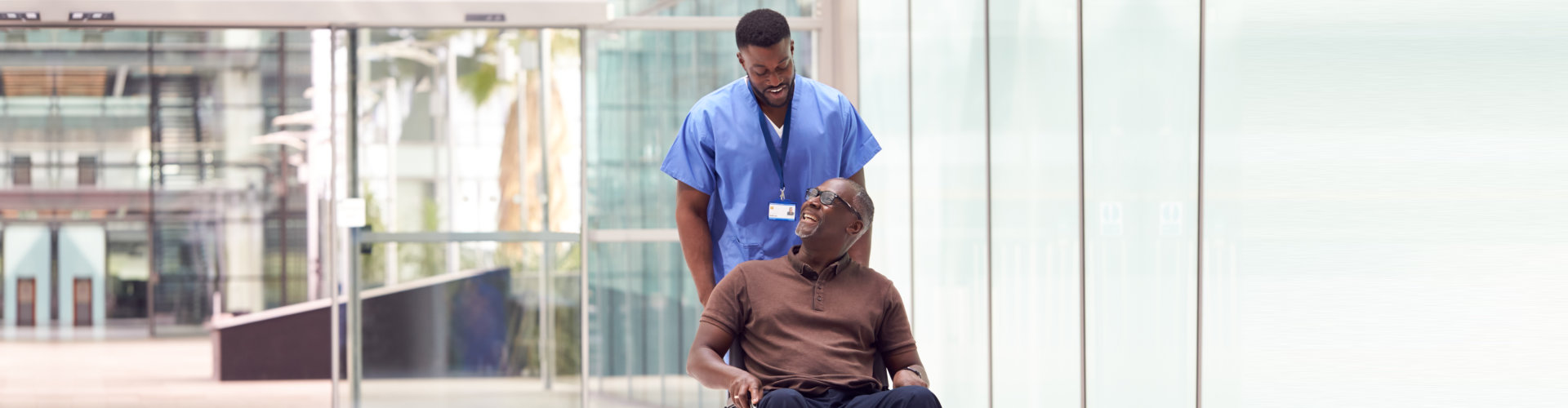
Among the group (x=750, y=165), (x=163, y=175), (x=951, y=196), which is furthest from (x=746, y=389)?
(x=163, y=175)

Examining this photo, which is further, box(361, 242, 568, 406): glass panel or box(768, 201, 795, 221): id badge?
box(361, 242, 568, 406): glass panel

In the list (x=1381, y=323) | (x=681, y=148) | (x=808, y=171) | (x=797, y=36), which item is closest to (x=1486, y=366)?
(x=1381, y=323)

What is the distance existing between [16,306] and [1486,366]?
6588 mm

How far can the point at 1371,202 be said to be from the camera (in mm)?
1883

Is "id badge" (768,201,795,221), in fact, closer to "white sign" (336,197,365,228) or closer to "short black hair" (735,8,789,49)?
"short black hair" (735,8,789,49)

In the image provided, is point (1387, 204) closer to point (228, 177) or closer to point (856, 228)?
point (856, 228)

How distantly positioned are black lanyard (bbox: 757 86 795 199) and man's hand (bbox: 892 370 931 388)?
429 millimetres

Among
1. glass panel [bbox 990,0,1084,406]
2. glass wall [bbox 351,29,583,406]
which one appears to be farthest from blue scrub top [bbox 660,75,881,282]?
glass wall [bbox 351,29,583,406]

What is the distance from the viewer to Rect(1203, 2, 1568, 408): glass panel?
62.1 inches

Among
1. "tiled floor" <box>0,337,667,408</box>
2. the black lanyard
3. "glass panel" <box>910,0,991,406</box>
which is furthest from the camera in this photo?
"tiled floor" <box>0,337,667,408</box>

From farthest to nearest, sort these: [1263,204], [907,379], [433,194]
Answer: [433,194]
[907,379]
[1263,204]

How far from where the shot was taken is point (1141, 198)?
2.76 metres

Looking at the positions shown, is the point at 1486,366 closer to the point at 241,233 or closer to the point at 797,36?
the point at 797,36

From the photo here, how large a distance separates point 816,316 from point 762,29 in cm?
53
